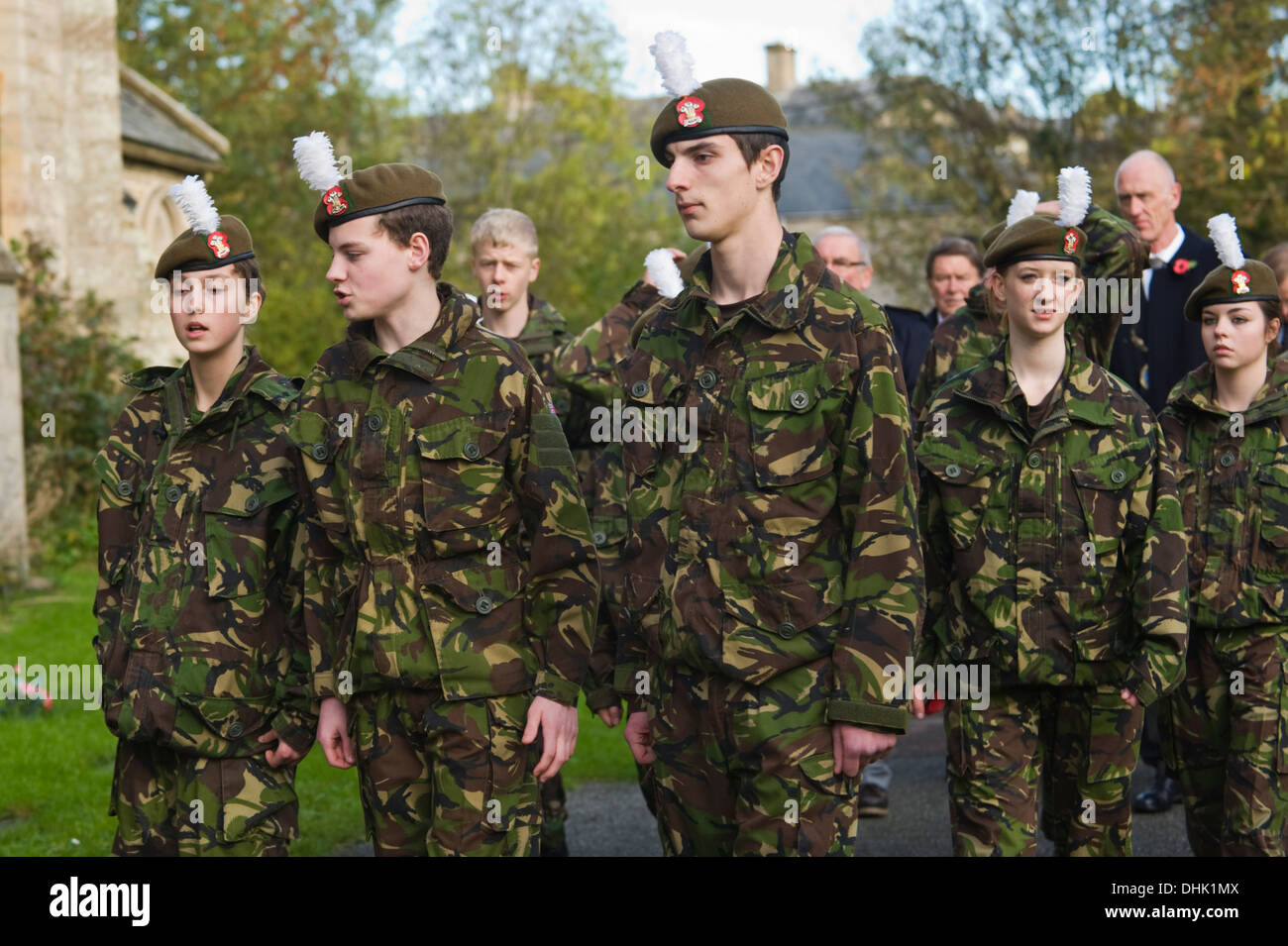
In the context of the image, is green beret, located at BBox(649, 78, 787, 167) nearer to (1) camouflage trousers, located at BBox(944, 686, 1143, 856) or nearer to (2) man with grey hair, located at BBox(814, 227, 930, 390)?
(1) camouflage trousers, located at BBox(944, 686, 1143, 856)

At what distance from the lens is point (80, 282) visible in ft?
68.3

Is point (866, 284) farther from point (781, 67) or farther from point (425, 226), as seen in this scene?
point (781, 67)

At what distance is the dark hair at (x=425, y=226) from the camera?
168 inches

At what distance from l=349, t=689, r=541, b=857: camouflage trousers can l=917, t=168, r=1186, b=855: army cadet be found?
1.72 m

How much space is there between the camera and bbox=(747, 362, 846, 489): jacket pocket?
3.90 metres

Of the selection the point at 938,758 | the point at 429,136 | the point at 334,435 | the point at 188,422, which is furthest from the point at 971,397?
the point at 429,136

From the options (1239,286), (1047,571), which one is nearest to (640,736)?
(1047,571)

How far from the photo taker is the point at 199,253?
4.87m

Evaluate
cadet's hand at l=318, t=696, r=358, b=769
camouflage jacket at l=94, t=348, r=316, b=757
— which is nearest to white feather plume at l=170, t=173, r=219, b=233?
camouflage jacket at l=94, t=348, r=316, b=757

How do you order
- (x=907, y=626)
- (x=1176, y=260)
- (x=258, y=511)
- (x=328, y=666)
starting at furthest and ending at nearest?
(x=1176, y=260) < (x=258, y=511) < (x=328, y=666) < (x=907, y=626)

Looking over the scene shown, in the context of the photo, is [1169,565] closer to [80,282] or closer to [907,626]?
[907,626]

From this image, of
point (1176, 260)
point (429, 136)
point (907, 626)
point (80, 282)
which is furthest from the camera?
point (429, 136)

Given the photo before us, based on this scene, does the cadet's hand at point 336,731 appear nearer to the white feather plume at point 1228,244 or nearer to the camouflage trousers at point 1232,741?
the camouflage trousers at point 1232,741
